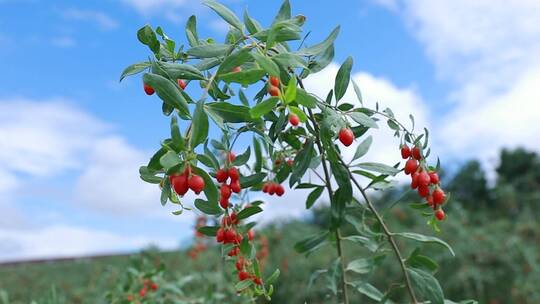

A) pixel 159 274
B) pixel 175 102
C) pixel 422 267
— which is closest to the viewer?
pixel 175 102

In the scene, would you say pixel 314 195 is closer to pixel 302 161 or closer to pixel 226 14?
pixel 302 161

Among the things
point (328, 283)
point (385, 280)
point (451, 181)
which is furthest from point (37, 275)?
point (451, 181)

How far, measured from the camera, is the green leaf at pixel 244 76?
3.32 feet

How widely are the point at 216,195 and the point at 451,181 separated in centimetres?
1441

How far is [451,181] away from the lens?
14.7 metres

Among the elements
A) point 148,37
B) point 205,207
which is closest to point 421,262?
point 205,207

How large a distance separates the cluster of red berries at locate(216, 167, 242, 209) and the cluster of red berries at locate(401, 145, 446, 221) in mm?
393

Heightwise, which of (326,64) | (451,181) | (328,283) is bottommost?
(328,283)

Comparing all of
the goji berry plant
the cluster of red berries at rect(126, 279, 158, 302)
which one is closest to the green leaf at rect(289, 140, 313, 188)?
the goji berry plant

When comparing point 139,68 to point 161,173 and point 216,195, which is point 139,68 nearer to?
point 161,173

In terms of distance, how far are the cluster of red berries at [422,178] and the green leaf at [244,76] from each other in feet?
1.41

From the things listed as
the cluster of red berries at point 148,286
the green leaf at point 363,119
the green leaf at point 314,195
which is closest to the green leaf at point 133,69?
the green leaf at point 363,119

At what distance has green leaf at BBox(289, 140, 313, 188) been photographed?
4.17ft

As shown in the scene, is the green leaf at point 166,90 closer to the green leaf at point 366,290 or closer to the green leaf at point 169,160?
the green leaf at point 169,160
